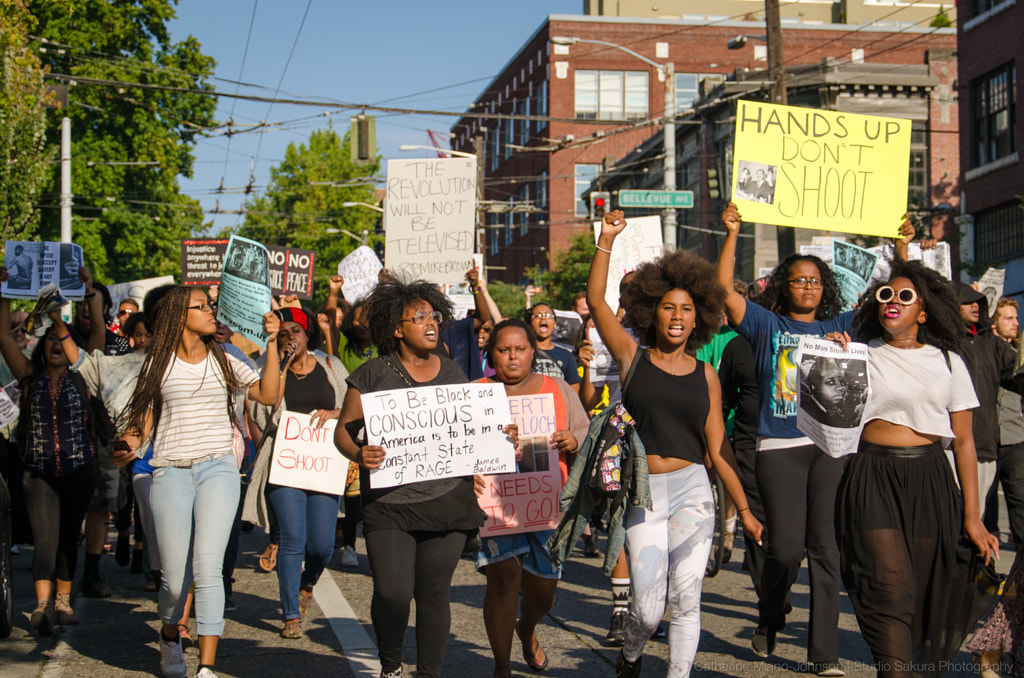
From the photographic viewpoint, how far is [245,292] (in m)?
7.06

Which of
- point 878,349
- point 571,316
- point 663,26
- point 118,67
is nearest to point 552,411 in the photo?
point 878,349

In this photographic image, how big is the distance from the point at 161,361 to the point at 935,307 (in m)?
3.76

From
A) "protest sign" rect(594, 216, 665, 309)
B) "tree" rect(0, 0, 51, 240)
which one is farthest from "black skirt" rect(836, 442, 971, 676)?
"tree" rect(0, 0, 51, 240)

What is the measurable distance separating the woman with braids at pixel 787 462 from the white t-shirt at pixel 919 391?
98 cm

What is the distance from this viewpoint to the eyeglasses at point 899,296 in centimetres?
523

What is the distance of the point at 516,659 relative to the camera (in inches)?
255

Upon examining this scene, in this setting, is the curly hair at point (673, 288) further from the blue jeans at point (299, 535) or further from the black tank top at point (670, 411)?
the blue jeans at point (299, 535)

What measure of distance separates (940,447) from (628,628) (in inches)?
63.7

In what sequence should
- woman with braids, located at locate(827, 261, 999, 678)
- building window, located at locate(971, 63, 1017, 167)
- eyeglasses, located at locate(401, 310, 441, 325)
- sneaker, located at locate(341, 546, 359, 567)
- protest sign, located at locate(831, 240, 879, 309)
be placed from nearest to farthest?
woman with braids, located at locate(827, 261, 999, 678) < eyeglasses, located at locate(401, 310, 441, 325) < protest sign, located at locate(831, 240, 879, 309) < sneaker, located at locate(341, 546, 359, 567) < building window, located at locate(971, 63, 1017, 167)

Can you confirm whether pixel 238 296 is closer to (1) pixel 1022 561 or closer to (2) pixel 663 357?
(2) pixel 663 357

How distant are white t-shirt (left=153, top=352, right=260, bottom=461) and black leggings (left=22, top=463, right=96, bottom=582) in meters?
1.92

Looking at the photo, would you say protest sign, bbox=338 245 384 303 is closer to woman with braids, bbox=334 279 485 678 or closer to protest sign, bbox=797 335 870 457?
woman with braids, bbox=334 279 485 678

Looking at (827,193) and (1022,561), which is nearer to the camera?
(1022,561)

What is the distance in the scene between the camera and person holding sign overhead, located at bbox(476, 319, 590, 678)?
5680mm
